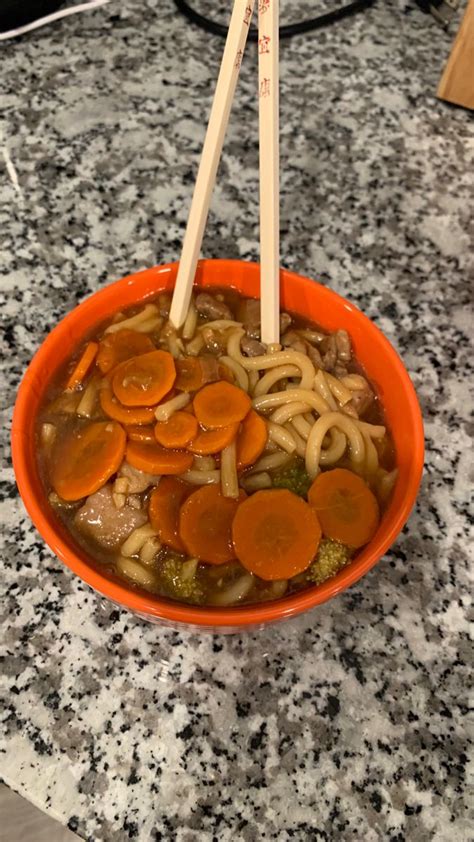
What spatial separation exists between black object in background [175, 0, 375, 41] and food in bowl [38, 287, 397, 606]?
139 cm

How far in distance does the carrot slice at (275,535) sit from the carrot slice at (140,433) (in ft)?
0.72

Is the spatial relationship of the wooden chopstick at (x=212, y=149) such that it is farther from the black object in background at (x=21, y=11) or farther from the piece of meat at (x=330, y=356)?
the black object in background at (x=21, y=11)

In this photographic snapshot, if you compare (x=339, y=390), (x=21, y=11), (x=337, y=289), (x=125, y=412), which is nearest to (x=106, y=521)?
(x=125, y=412)

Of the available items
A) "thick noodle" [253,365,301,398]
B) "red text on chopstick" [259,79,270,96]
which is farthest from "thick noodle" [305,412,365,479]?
"red text on chopstick" [259,79,270,96]

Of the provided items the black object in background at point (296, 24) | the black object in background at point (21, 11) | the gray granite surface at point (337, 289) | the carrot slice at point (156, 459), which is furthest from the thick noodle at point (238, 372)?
the black object in background at point (21, 11)

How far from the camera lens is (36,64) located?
2342 mm

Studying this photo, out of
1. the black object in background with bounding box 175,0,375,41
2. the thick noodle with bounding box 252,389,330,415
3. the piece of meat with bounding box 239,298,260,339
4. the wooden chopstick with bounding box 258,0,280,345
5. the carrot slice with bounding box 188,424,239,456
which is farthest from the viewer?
the black object in background with bounding box 175,0,375,41

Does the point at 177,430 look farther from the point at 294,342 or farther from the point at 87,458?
the point at 294,342

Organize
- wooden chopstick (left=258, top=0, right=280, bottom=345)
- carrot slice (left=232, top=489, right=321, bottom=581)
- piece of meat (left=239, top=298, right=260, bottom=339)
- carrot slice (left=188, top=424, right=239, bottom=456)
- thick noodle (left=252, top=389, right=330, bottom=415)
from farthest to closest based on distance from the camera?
1. piece of meat (left=239, top=298, right=260, bottom=339)
2. thick noodle (left=252, top=389, right=330, bottom=415)
3. carrot slice (left=188, top=424, right=239, bottom=456)
4. carrot slice (left=232, top=489, right=321, bottom=581)
5. wooden chopstick (left=258, top=0, right=280, bottom=345)

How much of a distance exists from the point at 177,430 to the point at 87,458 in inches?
6.9

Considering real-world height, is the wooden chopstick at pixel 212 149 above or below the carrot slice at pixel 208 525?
above

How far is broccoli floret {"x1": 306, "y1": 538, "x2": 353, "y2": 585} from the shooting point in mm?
1187

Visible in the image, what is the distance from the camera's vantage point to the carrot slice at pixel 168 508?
1248 millimetres

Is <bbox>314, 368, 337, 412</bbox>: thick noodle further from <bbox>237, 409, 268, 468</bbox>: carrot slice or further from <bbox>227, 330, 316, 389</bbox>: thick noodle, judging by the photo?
<bbox>237, 409, 268, 468</bbox>: carrot slice
